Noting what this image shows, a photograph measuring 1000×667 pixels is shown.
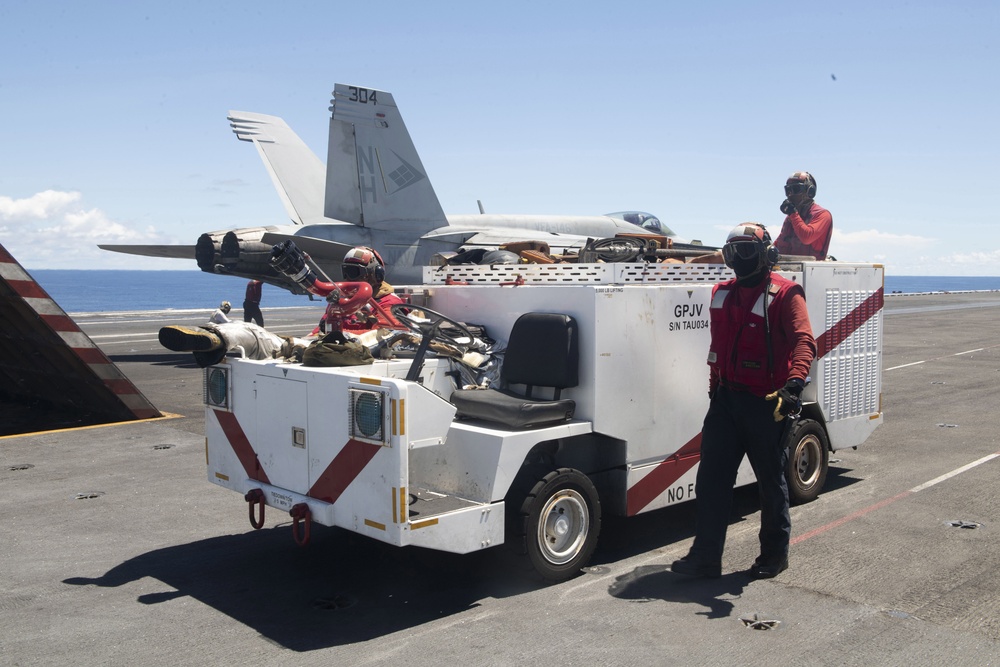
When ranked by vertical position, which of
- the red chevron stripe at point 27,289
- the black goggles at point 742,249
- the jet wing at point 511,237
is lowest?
the red chevron stripe at point 27,289

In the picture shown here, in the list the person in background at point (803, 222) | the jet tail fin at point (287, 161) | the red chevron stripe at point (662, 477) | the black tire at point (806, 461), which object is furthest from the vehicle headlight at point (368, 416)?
the jet tail fin at point (287, 161)

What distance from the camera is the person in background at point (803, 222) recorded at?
27.7 ft

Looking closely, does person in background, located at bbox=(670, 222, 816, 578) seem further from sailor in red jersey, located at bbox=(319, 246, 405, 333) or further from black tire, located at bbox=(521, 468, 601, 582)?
sailor in red jersey, located at bbox=(319, 246, 405, 333)

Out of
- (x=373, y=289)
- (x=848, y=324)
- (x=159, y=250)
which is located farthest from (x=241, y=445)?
(x=159, y=250)

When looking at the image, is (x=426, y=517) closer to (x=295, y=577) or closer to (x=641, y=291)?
(x=295, y=577)

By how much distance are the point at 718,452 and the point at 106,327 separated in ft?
107

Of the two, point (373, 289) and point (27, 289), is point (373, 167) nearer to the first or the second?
point (27, 289)

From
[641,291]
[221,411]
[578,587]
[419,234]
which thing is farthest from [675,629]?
[419,234]

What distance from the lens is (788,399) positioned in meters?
5.41

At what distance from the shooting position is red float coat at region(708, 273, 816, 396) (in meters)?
5.64

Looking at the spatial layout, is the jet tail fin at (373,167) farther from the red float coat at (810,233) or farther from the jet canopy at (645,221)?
the red float coat at (810,233)

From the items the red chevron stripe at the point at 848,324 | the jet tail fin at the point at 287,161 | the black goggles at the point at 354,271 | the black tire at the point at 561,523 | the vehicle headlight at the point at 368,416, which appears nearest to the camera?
the vehicle headlight at the point at 368,416

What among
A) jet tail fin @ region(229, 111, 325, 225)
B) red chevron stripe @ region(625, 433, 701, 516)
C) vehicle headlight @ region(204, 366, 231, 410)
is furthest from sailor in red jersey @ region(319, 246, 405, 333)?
jet tail fin @ region(229, 111, 325, 225)

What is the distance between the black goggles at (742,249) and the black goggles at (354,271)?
9.18 ft
